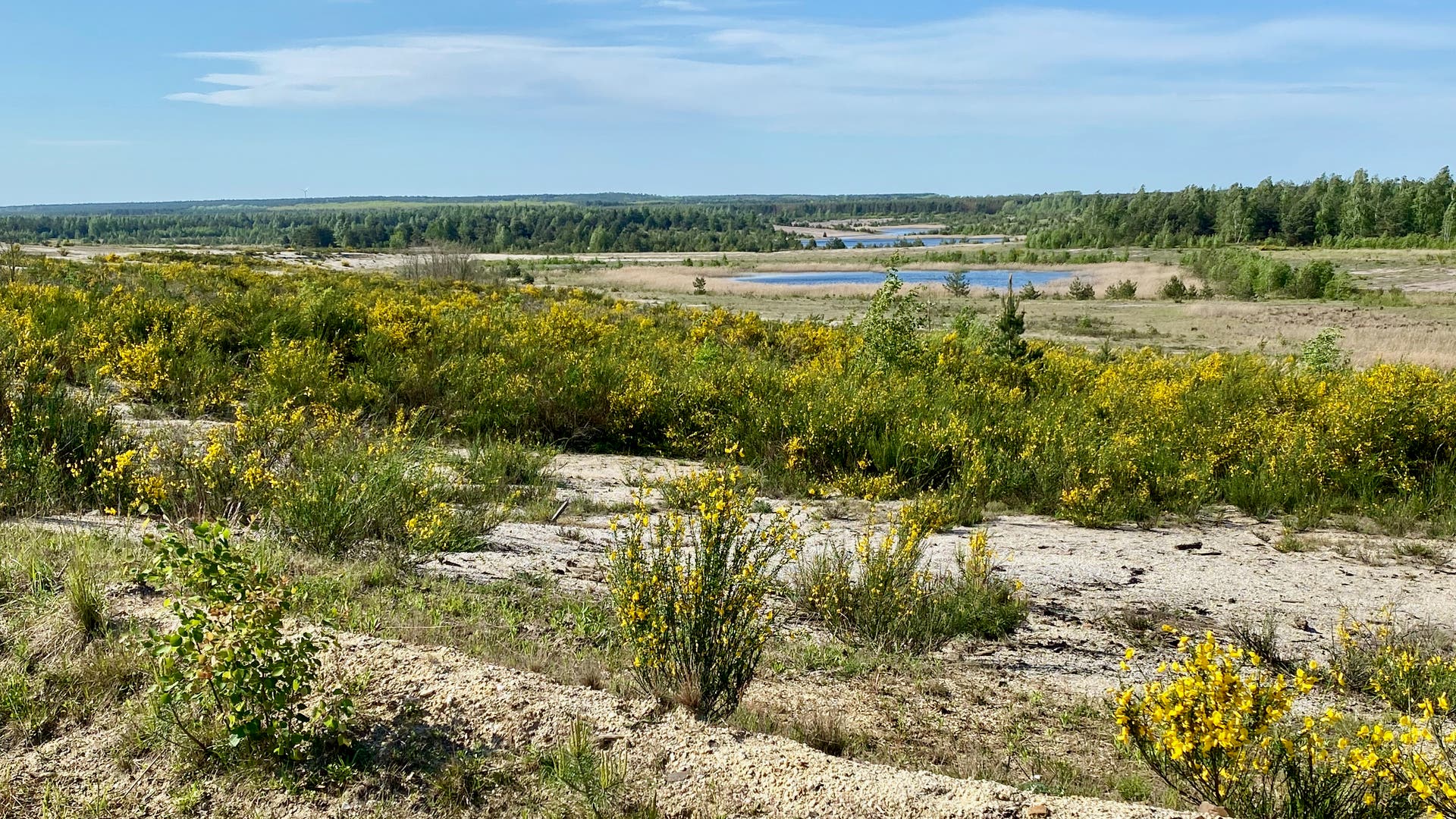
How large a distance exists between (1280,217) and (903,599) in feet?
413

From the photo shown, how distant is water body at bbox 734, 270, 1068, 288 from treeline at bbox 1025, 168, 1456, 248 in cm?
3274

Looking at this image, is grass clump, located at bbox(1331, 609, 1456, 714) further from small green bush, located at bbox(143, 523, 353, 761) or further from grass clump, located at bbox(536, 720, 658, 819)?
small green bush, located at bbox(143, 523, 353, 761)

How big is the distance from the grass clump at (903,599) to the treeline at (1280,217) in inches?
4032

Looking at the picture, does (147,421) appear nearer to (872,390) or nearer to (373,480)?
(373,480)

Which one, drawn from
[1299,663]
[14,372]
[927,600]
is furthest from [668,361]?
[1299,663]

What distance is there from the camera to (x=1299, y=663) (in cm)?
513

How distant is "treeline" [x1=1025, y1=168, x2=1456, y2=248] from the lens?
9938 cm

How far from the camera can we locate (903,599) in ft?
17.2

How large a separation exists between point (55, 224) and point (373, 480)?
666ft

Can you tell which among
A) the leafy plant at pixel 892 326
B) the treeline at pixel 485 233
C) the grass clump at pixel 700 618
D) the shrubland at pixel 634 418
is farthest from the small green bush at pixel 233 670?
the treeline at pixel 485 233

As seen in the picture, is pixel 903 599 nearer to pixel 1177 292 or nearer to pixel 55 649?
pixel 55 649

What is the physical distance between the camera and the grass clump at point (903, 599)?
16.8 feet

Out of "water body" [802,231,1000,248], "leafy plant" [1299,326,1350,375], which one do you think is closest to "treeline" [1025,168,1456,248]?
"water body" [802,231,1000,248]

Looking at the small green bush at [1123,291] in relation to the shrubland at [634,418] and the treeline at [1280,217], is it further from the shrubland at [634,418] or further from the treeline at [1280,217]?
the treeline at [1280,217]
